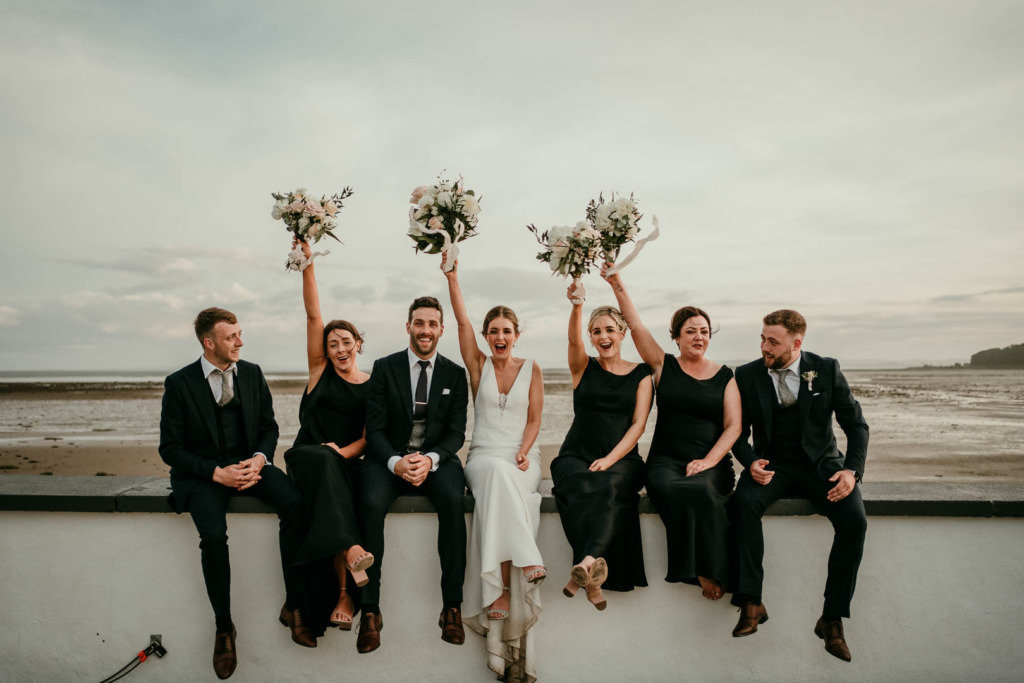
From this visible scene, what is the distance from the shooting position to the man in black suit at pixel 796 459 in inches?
142

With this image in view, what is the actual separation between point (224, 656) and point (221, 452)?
1.13m

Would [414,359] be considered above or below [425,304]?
below

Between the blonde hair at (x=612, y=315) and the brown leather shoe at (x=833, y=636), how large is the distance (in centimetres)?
207

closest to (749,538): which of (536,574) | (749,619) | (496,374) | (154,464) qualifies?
(749,619)

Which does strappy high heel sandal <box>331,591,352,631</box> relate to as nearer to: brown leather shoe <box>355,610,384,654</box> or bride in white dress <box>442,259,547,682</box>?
brown leather shoe <box>355,610,384,654</box>

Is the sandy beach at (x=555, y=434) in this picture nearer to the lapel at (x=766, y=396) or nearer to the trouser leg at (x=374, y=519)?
the lapel at (x=766, y=396)

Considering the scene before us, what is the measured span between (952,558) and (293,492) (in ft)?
12.4

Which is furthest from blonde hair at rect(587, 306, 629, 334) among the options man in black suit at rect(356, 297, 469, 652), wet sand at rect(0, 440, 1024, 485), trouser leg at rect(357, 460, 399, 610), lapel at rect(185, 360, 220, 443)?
wet sand at rect(0, 440, 1024, 485)

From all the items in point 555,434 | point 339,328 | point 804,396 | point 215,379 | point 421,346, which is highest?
point 339,328

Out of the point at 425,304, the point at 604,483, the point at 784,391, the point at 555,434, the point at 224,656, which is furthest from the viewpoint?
the point at 555,434

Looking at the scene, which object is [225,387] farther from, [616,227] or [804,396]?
[804,396]

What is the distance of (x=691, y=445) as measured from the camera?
4125 mm

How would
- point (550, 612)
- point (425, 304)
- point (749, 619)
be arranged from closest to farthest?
point (749, 619) < point (550, 612) < point (425, 304)

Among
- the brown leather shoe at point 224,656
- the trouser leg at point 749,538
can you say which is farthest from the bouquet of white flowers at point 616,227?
the brown leather shoe at point 224,656
